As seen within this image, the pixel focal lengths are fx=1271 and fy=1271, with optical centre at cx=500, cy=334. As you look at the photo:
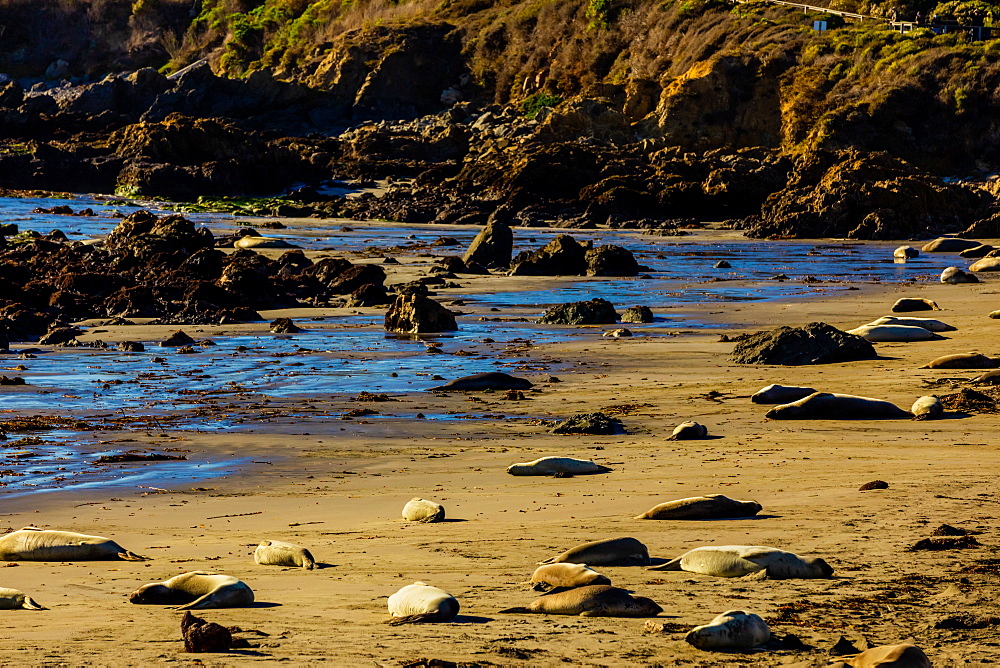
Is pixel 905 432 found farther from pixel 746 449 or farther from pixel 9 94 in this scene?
pixel 9 94

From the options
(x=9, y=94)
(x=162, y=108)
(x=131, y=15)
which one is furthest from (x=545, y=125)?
(x=131, y=15)

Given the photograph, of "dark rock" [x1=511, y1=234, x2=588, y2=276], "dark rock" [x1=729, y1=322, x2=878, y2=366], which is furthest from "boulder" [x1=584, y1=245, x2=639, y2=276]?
"dark rock" [x1=729, y1=322, x2=878, y2=366]

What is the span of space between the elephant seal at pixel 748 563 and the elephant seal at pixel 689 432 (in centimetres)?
347

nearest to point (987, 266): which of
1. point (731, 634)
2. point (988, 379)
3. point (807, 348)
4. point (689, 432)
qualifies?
point (807, 348)

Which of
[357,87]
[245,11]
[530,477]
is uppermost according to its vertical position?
[245,11]

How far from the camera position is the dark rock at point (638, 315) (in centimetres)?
1529

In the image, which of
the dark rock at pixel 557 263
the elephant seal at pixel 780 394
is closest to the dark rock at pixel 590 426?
the elephant seal at pixel 780 394

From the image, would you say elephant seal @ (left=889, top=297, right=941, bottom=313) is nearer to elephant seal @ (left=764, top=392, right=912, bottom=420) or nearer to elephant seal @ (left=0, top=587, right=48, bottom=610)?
elephant seal @ (left=764, top=392, right=912, bottom=420)

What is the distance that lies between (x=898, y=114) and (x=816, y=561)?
45112 millimetres

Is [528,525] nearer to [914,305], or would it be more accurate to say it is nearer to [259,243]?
[914,305]

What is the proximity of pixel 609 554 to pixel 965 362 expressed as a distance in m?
6.54

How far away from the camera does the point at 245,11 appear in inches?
3526

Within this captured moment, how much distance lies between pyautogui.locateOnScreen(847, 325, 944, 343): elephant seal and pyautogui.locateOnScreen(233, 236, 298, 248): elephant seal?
16.4 m

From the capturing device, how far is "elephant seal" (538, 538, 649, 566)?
4832 millimetres
